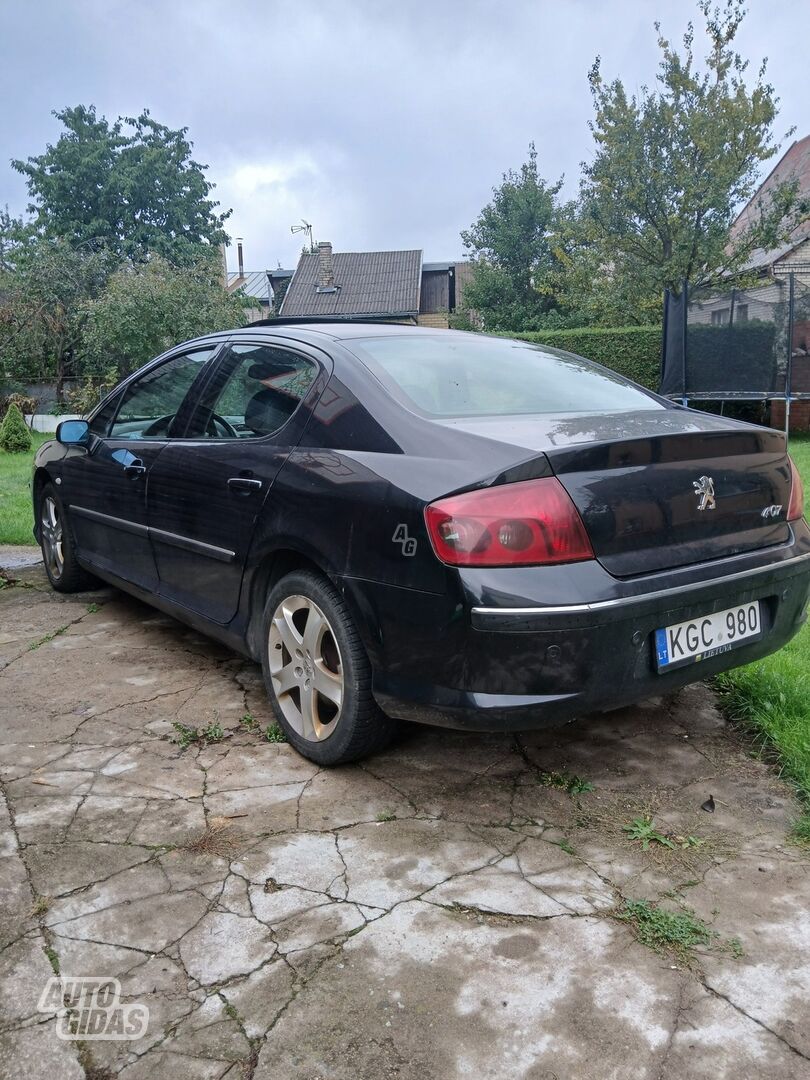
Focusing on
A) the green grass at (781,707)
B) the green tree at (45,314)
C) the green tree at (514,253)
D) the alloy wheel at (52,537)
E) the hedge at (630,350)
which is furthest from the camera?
the green tree at (514,253)

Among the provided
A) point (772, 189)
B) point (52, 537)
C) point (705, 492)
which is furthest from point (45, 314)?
point (705, 492)

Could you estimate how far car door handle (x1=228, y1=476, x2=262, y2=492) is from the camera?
3.06m

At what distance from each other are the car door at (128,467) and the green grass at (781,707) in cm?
256

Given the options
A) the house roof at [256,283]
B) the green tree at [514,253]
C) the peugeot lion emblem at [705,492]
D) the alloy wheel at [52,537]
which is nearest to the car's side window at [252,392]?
the peugeot lion emblem at [705,492]

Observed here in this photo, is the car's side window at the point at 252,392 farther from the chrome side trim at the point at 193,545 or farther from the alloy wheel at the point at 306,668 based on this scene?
the alloy wheel at the point at 306,668

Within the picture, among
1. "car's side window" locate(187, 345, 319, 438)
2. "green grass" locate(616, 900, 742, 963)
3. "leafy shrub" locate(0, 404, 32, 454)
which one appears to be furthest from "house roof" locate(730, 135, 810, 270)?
"green grass" locate(616, 900, 742, 963)

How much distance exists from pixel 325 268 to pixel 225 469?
38.0m

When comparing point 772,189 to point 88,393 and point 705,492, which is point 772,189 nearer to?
point 88,393

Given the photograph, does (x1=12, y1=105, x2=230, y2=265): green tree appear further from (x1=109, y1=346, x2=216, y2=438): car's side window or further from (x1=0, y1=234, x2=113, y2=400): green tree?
(x1=109, y1=346, x2=216, y2=438): car's side window

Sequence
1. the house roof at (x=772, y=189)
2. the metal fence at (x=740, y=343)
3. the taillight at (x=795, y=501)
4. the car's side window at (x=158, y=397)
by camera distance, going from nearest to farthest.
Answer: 1. the taillight at (x=795, y=501)
2. the car's side window at (x=158, y=397)
3. the metal fence at (x=740, y=343)
4. the house roof at (x=772, y=189)

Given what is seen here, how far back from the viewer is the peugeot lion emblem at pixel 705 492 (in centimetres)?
255

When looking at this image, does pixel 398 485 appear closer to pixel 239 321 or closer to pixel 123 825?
pixel 123 825

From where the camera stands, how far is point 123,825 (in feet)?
8.33

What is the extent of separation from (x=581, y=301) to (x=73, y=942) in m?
21.8
